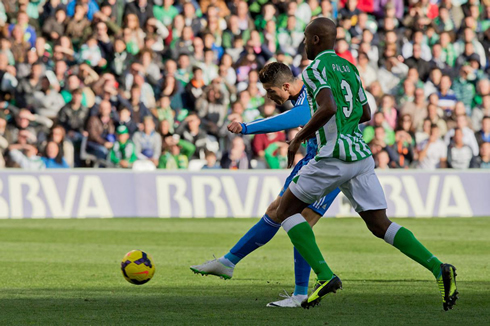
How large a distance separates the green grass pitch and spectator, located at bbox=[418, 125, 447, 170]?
4441 mm

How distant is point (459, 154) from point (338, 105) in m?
15.3

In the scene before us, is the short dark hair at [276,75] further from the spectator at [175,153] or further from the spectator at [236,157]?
the spectator at [236,157]

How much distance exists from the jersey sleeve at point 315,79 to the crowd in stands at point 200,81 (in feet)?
40.3

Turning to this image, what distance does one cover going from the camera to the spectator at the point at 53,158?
18484 millimetres

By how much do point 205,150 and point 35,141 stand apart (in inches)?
138

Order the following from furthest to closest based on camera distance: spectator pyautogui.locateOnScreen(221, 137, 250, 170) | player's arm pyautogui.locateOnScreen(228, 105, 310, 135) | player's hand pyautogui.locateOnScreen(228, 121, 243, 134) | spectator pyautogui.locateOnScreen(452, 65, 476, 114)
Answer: spectator pyautogui.locateOnScreen(452, 65, 476, 114), spectator pyautogui.locateOnScreen(221, 137, 250, 170), player's arm pyautogui.locateOnScreen(228, 105, 310, 135), player's hand pyautogui.locateOnScreen(228, 121, 243, 134)

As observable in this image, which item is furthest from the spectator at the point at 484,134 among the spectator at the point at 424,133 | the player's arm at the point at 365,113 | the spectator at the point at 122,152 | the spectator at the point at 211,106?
the player's arm at the point at 365,113

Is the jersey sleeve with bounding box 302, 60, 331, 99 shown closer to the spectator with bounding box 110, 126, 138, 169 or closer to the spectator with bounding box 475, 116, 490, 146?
the spectator with bounding box 110, 126, 138, 169

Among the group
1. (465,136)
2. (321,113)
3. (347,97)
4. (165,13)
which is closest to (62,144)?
(165,13)

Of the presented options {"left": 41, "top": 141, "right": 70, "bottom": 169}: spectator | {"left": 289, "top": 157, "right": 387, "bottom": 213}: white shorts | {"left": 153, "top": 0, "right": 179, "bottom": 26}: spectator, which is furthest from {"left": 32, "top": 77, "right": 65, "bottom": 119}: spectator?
{"left": 289, "top": 157, "right": 387, "bottom": 213}: white shorts

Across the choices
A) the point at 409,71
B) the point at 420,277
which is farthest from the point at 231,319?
the point at 409,71

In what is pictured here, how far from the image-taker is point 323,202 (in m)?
7.86

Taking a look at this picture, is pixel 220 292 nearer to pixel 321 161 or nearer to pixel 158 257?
pixel 321 161

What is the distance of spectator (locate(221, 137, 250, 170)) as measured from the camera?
64.8 feet
